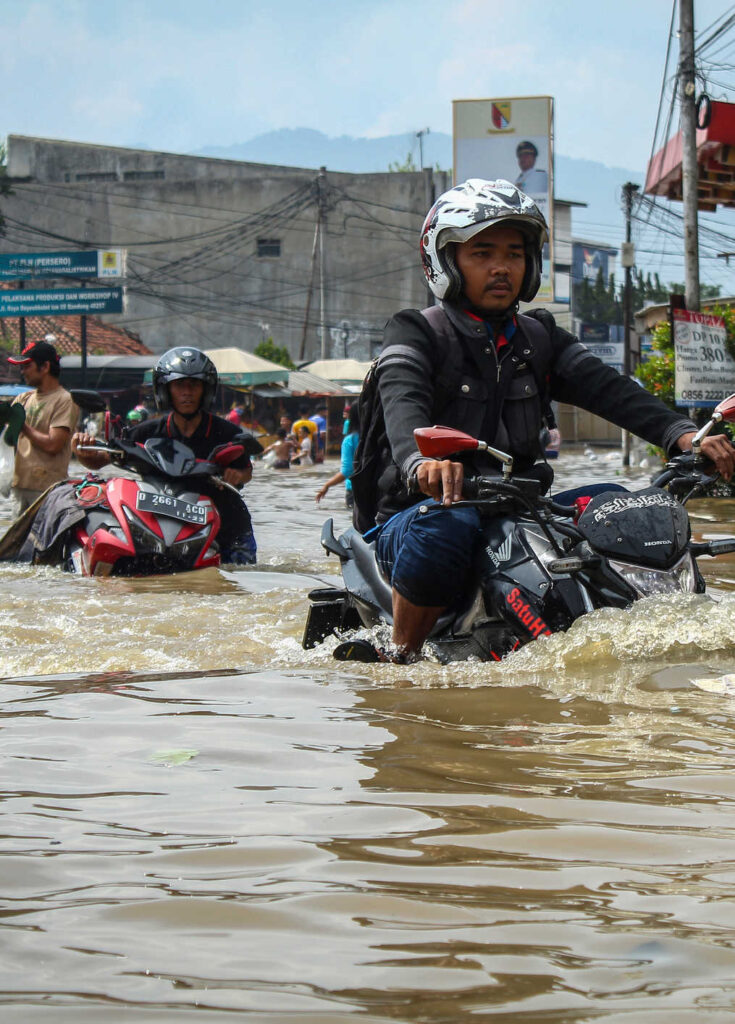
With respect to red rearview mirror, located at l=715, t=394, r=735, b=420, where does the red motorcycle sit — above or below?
below

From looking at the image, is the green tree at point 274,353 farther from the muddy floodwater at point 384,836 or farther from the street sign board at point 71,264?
the muddy floodwater at point 384,836

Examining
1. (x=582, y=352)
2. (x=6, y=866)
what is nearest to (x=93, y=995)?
(x=6, y=866)

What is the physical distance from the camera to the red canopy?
61.2 ft

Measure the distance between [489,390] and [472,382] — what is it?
2.5 inches

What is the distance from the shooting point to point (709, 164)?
2077 cm

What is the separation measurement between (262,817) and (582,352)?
8.13 feet

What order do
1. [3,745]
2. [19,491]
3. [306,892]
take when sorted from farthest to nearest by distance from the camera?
[19,491] → [3,745] → [306,892]

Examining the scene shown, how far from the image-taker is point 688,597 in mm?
3697

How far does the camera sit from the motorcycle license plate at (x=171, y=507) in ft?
26.0

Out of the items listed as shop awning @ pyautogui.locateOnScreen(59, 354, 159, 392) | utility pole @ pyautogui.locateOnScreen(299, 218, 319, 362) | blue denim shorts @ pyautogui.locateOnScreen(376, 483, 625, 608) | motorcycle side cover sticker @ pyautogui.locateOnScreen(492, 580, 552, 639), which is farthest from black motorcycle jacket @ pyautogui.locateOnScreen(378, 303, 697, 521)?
utility pole @ pyautogui.locateOnScreen(299, 218, 319, 362)

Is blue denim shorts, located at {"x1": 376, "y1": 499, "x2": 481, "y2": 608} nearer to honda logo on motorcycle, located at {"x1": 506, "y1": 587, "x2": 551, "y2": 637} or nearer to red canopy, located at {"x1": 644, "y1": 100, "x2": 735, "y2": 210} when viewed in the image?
honda logo on motorcycle, located at {"x1": 506, "y1": 587, "x2": 551, "y2": 637}

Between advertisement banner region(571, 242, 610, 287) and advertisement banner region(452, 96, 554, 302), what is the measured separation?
65303 mm

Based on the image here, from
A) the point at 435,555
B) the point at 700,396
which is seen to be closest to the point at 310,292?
the point at 700,396

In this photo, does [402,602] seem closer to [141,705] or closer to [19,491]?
[141,705]
